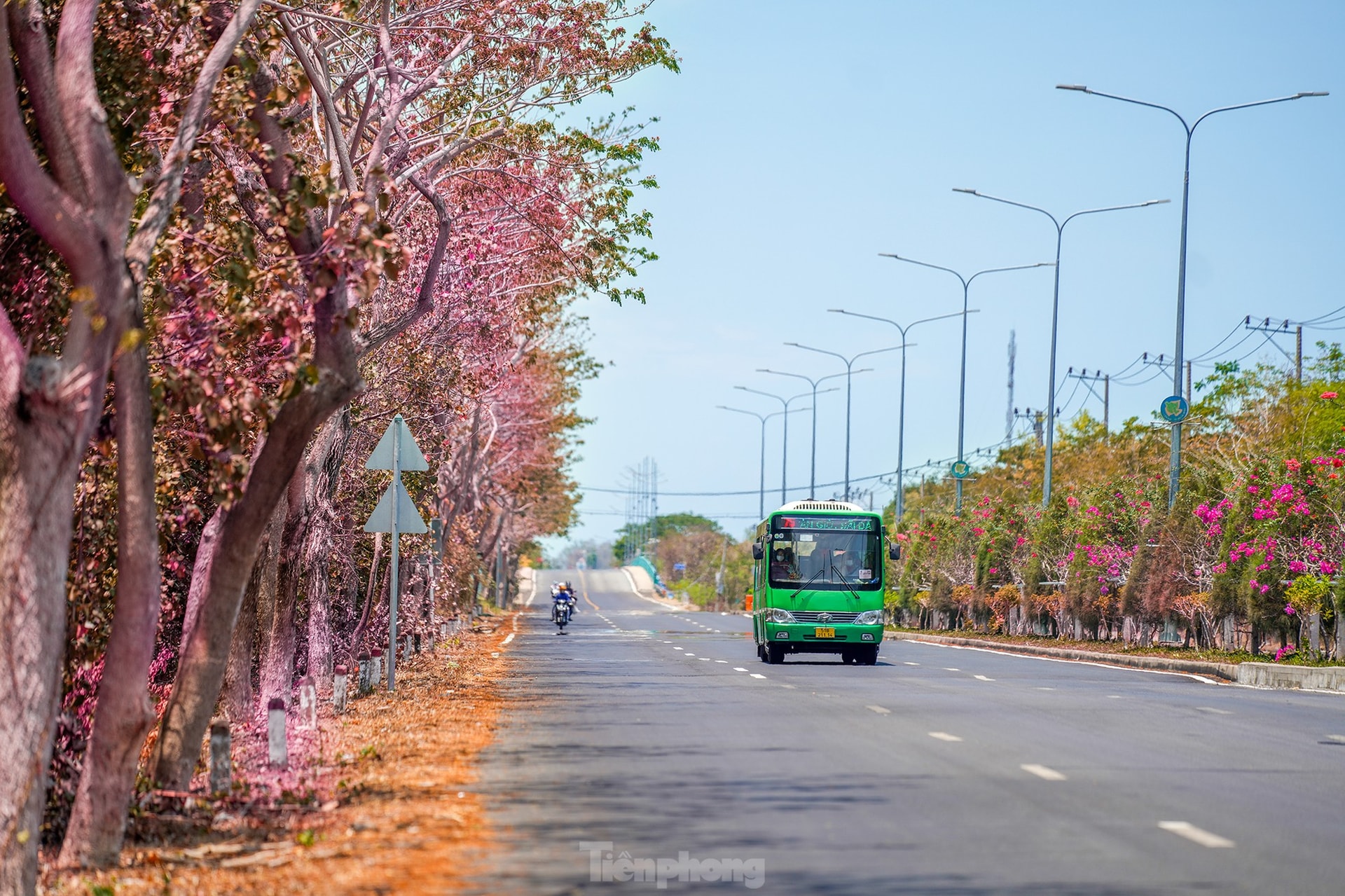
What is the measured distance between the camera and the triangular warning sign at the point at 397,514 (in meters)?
20.8

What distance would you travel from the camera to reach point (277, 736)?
1294cm

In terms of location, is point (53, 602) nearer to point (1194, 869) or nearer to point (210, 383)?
point (210, 383)

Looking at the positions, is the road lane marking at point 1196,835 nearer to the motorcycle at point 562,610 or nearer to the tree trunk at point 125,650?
the tree trunk at point 125,650

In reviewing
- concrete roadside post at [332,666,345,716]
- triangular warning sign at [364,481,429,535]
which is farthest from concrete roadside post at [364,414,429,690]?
concrete roadside post at [332,666,345,716]

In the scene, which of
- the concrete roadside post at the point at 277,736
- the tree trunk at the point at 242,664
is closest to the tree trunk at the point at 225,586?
the concrete roadside post at the point at 277,736

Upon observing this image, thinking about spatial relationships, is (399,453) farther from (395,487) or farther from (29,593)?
(29,593)

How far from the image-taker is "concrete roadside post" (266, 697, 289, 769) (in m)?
12.9

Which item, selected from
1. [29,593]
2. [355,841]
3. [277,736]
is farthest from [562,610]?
[29,593]

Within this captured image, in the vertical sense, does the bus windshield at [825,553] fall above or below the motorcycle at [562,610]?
above

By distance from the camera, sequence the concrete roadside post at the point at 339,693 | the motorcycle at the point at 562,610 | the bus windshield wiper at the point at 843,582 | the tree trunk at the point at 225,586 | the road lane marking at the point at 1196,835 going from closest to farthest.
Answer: the road lane marking at the point at 1196,835 < the tree trunk at the point at 225,586 < the concrete roadside post at the point at 339,693 < the bus windshield wiper at the point at 843,582 < the motorcycle at the point at 562,610

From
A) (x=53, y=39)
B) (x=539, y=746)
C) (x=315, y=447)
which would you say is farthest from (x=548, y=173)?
(x=53, y=39)

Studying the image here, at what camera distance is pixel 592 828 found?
32.3ft

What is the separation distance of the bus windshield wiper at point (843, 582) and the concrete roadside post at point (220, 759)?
2188 centimetres

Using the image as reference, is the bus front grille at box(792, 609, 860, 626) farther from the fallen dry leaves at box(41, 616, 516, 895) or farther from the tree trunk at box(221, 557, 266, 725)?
the fallen dry leaves at box(41, 616, 516, 895)
